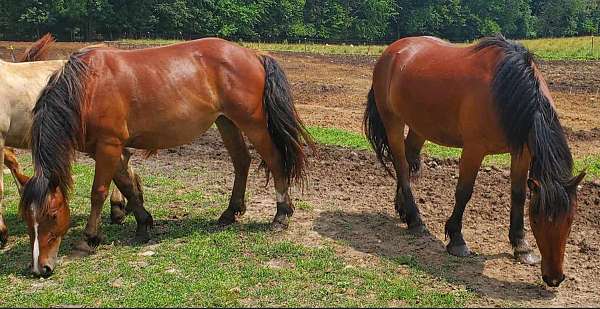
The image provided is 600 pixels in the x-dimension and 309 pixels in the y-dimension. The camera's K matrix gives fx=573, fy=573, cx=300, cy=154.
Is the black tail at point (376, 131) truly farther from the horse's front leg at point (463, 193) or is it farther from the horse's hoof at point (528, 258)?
the horse's hoof at point (528, 258)

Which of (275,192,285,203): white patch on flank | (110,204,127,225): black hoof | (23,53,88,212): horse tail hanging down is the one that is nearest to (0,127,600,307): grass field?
(110,204,127,225): black hoof

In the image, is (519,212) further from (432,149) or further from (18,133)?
(18,133)

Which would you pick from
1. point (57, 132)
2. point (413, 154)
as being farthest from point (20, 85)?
point (413, 154)

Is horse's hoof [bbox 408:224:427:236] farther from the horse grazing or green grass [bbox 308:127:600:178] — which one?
the horse grazing

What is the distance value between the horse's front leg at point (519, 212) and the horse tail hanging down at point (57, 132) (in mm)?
4042

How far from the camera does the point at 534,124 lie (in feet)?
15.6

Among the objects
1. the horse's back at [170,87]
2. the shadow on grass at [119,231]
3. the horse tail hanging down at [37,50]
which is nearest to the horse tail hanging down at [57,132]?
the horse's back at [170,87]

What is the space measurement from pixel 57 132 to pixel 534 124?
4152mm

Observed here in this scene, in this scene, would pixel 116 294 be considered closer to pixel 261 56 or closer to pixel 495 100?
pixel 261 56

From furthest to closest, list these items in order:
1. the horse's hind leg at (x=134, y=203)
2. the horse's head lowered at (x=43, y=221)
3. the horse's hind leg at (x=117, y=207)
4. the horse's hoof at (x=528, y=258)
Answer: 1. the horse's hind leg at (x=117, y=207)
2. the horse's hind leg at (x=134, y=203)
3. the horse's hoof at (x=528, y=258)
4. the horse's head lowered at (x=43, y=221)

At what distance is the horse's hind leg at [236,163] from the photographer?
651cm

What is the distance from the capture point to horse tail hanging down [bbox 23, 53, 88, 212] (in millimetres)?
4980

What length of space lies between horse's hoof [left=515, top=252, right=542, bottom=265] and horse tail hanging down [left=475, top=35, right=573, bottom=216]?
3.28 feet

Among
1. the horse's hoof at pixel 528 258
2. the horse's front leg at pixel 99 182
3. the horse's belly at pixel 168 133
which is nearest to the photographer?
the horse's hoof at pixel 528 258
